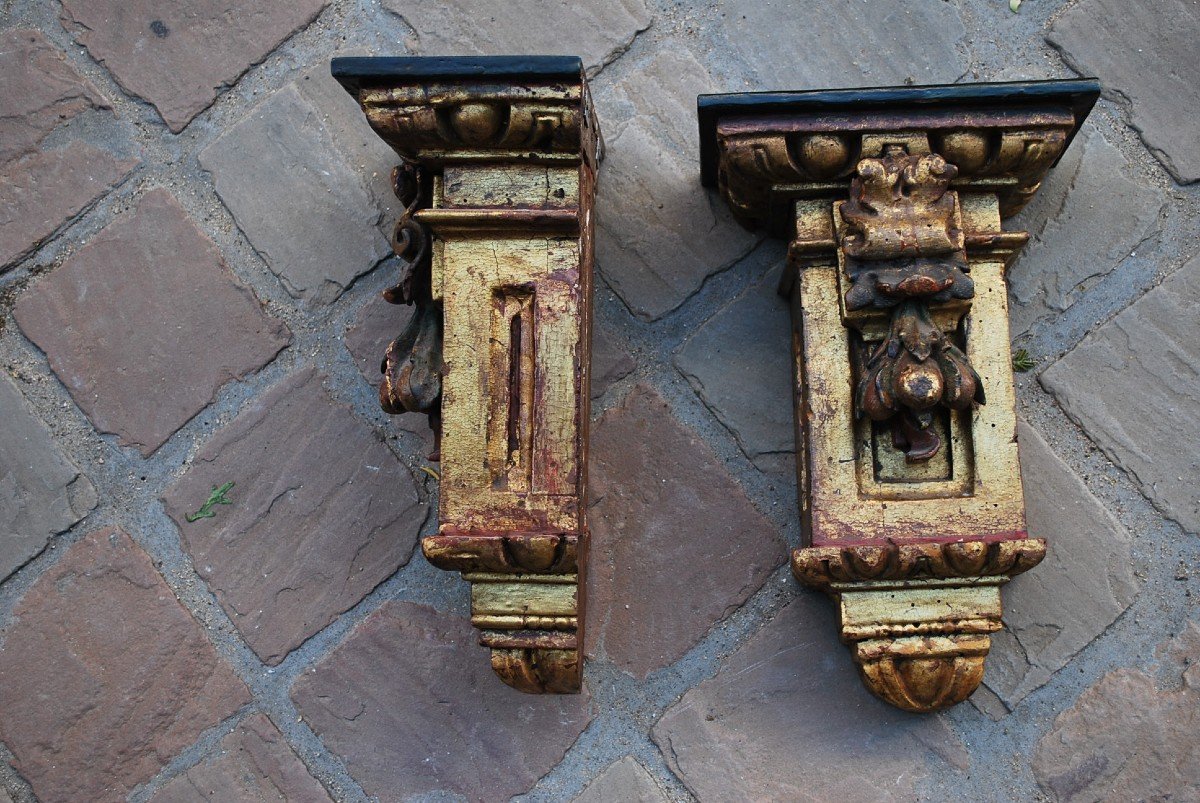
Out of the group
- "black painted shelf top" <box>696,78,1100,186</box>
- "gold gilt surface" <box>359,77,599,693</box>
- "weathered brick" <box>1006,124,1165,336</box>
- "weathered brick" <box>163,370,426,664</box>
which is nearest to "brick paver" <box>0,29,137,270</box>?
"weathered brick" <box>163,370,426,664</box>

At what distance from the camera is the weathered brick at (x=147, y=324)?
0.83 metres

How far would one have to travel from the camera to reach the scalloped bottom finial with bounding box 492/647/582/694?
0.71 meters

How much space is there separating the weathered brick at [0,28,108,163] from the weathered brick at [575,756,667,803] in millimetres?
746

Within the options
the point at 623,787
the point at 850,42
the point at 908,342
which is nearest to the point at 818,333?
the point at 908,342

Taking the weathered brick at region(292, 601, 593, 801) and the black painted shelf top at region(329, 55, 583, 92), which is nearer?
the black painted shelf top at region(329, 55, 583, 92)

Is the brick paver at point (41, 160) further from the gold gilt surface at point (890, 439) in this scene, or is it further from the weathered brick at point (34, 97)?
the gold gilt surface at point (890, 439)

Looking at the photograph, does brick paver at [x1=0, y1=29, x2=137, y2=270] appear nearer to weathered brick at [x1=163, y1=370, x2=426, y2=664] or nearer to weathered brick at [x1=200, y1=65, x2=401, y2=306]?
weathered brick at [x1=200, y1=65, x2=401, y2=306]

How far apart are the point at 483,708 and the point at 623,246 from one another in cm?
41

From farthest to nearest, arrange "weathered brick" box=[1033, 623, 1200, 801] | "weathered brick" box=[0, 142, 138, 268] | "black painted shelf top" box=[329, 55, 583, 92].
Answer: "weathered brick" box=[0, 142, 138, 268] → "weathered brick" box=[1033, 623, 1200, 801] → "black painted shelf top" box=[329, 55, 583, 92]

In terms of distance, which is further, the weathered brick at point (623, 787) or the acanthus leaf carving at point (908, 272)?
the weathered brick at point (623, 787)

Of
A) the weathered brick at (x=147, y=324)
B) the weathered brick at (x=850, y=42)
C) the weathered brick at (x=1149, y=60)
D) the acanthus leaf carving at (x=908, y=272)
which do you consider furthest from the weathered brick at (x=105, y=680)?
the weathered brick at (x=1149, y=60)

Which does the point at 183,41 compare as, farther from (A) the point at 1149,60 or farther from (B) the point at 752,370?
(A) the point at 1149,60

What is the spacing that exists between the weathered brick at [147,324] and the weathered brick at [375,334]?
0.22 feet

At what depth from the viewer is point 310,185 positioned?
2.77ft
